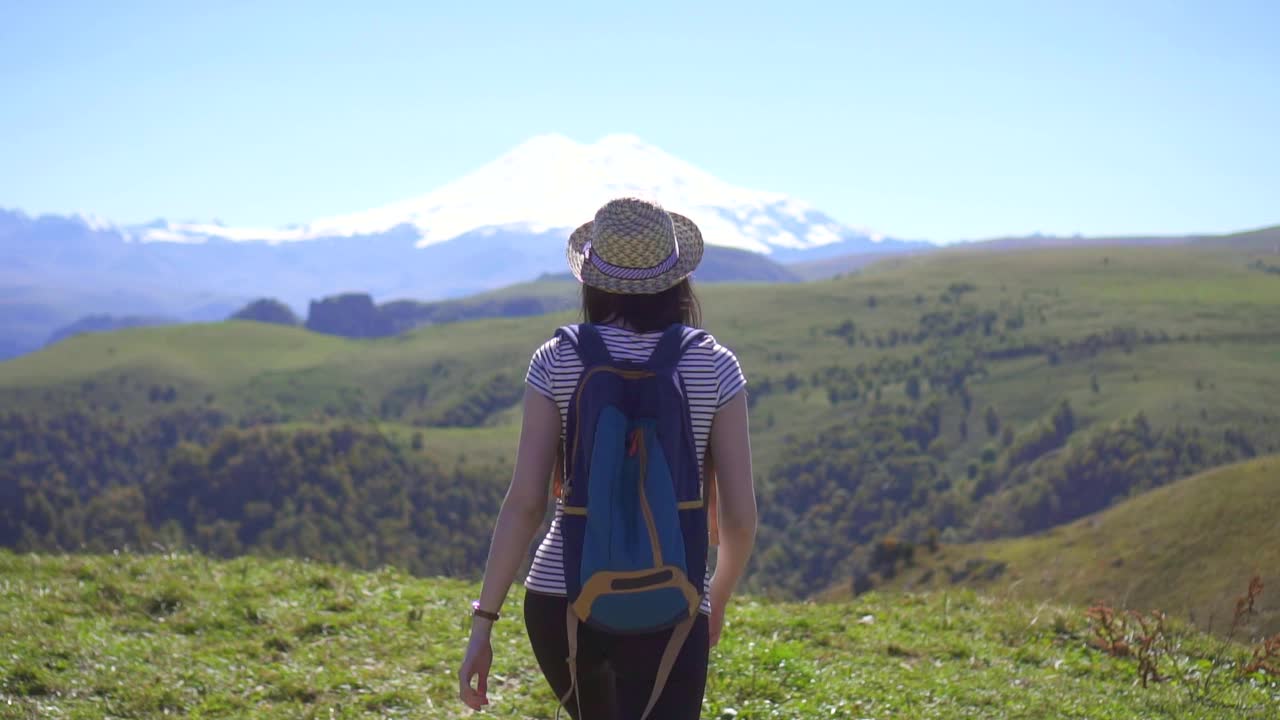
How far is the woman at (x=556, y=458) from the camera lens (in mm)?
4188

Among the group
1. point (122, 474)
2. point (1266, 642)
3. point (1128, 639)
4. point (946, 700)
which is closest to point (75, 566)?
point (946, 700)

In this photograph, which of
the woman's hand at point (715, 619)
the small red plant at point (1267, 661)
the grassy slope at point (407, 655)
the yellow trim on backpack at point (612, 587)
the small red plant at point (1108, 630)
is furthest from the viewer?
the small red plant at point (1108, 630)

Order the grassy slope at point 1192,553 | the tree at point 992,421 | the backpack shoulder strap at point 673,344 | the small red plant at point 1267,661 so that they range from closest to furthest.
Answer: the backpack shoulder strap at point 673,344 → the small red plant at point 1267,661 → the grassy slope at point 1192,553 → the tree at point 992,421

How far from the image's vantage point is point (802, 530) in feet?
497

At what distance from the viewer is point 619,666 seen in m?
4.16

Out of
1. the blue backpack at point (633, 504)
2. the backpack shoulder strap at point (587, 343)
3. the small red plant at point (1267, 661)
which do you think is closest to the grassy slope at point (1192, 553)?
the small red plant at point (1267, 661)

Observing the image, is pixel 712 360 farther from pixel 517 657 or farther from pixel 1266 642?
pixel 1266 642

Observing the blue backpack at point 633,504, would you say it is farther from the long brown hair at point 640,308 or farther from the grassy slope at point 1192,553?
the grassy slope at point 1192,553

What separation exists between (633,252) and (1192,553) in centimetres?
2425

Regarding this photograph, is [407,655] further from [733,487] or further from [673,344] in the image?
[673,344]

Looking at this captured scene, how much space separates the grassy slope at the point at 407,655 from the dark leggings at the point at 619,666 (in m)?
3.45

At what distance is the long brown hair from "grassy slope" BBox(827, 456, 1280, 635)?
8.07m

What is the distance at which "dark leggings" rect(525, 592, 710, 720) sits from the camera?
164 inches

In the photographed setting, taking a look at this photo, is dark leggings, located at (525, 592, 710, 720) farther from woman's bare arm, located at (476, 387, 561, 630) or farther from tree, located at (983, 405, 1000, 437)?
tree, located at (983, 405, 1000, 437)
